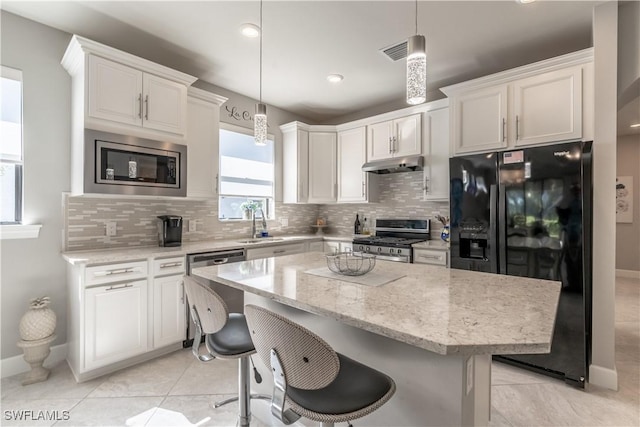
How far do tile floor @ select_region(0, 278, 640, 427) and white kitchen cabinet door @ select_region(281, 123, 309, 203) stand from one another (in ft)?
7.70

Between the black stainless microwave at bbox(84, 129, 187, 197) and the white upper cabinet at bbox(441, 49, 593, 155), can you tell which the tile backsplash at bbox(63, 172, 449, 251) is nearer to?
the black stainless microwave at bbox(84, 129, 187, 197)

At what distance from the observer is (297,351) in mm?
928

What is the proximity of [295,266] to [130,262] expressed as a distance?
147cm

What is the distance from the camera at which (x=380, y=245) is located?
351 cm

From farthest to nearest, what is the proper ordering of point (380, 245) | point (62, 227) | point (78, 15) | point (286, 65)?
point (380, 245) < point (286, 65) < point (62, 227) < point (78, 15)

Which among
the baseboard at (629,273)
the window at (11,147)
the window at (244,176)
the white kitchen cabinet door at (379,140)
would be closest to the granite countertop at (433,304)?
the window at (11,147)

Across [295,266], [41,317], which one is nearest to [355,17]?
[295,266]

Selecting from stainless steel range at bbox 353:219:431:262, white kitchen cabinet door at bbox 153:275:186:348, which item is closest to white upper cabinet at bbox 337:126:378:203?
stainless steel range at bbox 353:219:431:262

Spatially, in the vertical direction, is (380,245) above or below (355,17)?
below

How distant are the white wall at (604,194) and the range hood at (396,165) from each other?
1544 millimetres

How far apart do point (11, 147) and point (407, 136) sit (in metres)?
3.71

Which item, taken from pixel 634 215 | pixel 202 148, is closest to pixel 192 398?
pixel 202 148

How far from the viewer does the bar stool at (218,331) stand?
1.36 meters

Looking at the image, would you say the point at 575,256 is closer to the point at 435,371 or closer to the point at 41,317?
the point at 435,371
